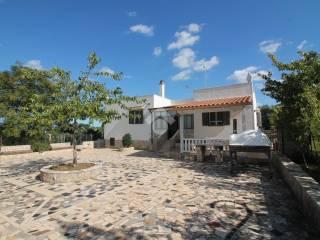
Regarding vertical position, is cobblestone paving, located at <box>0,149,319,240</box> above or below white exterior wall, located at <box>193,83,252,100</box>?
below

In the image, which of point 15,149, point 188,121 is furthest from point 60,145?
point 188,121

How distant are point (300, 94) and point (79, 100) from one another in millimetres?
8202

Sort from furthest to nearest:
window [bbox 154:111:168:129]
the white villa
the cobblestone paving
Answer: window [bbox 154:111:168:129] < the white villa < the cobblestone paving

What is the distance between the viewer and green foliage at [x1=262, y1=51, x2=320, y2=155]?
6.80m

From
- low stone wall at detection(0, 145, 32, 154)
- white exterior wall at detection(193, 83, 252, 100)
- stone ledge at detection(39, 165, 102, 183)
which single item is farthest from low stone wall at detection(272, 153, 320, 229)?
low stone wall at detection(0, 145, 32, 154)

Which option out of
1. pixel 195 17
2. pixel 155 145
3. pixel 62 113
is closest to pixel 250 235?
pixel 62 113

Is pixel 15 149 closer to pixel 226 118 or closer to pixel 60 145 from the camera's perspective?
pixel 60 145

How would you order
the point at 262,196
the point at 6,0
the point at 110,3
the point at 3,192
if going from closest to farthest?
the point at 262,196
the point at 3,192
the point at 6,0
the point at 110,3

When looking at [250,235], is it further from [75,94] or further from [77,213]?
[75,94]

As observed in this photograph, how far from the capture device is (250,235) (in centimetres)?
388

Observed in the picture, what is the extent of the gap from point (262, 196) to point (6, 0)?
584 inches

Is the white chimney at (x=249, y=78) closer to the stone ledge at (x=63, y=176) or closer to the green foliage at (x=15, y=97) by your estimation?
the stone ledge at (x=63, y=176)

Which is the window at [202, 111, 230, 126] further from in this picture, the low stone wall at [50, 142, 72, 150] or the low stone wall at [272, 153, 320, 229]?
the low stone wall at [50, 142, 72, 150]

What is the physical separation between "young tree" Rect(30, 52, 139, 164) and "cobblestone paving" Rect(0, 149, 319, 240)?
249 centimetres
